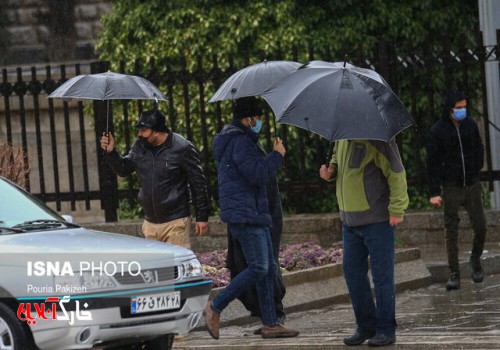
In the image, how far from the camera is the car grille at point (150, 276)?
8734 mm

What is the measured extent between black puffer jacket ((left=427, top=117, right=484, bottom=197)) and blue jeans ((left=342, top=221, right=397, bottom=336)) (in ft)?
10.5

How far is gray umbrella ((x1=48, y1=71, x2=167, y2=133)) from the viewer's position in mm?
11648

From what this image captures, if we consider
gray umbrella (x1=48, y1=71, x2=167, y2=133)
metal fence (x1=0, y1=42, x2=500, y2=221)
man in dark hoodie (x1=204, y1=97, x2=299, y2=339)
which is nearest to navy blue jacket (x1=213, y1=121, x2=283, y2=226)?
man in dark hoodie (x1=204, y1=97, x2=299, y2=339)

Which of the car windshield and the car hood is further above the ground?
the car windshield

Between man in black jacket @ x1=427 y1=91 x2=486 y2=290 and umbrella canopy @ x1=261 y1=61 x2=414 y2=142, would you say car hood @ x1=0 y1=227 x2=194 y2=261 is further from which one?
man in black jacket @ x1=427 y1=91 x2=486 y2=290

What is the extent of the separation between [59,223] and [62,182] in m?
11.4

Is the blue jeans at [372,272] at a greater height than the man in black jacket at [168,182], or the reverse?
the man in black jacket at [168,182]

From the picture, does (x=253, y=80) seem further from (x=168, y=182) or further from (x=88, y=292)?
(x=88, y=292)

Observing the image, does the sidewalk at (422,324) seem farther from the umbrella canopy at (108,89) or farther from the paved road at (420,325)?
the umbrella canopy at (108,89)

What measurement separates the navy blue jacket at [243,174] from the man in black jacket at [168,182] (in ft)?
2.15

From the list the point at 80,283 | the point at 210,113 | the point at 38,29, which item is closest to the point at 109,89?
the point at 80,283

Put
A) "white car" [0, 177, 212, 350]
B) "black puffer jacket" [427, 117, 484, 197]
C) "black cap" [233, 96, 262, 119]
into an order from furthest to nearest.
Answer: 1. "black puffer jacket" [427, 117, 484, 197]
2. "black cap" [233, 96, 262, 119]
3. "white car" [0, 177, 212, 350]

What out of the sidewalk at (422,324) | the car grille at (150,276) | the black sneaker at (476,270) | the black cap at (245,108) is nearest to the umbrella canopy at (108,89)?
the black cap at (245,108)

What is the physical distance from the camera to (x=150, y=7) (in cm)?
1902
